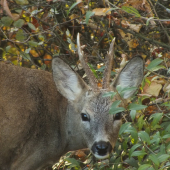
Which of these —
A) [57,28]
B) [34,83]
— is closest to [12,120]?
[34,83]

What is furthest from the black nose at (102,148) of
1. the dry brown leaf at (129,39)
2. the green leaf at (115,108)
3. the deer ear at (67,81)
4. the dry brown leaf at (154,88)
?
the dry brown leaf at (129,39)

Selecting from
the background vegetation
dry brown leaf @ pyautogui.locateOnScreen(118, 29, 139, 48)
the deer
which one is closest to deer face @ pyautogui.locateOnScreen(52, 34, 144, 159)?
the deer

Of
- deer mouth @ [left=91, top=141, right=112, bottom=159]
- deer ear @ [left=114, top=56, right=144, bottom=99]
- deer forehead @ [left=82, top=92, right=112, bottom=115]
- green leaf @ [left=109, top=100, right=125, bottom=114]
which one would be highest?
green leaf @ [left=109, top=100, right=125, bottom=114]

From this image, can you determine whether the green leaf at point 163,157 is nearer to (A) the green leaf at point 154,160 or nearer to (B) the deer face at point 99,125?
(A) the green leaf at point 154,160

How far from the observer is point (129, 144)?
511 centimetres

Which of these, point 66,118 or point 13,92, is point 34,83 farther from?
point 66,118

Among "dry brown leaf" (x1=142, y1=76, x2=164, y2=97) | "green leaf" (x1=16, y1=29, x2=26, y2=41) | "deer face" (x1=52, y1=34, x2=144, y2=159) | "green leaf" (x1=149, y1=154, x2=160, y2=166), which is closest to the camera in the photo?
"green leaf" (x1=149, y1=154, x2=160, y2=166)

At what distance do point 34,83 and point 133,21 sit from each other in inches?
83.8

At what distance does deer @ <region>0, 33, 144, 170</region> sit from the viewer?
4.27 meters

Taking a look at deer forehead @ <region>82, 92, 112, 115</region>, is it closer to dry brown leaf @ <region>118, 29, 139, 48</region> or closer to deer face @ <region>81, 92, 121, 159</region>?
deer face @ <region>81, 92, 121, 159</region>

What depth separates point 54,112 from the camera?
477 centimetres

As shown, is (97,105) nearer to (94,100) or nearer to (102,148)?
(94,100)

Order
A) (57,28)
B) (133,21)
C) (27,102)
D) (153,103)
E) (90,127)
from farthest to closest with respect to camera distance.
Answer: (57,28)
(133,21)
(153,103)
(27,102)
(90,127)

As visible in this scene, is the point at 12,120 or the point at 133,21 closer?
the point at 12,120
